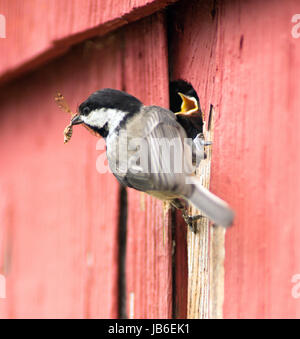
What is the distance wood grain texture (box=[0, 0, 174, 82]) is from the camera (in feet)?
3.78

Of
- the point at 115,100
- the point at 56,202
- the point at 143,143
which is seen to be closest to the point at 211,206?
the point at 143,143

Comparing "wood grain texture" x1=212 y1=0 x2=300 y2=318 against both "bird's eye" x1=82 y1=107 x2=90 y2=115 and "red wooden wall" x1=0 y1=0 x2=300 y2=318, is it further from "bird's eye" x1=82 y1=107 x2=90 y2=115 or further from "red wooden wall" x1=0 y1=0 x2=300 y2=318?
"bird's eye" x1=82 y1=107 x2=90 y2=115

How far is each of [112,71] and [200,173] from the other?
402 millimetres

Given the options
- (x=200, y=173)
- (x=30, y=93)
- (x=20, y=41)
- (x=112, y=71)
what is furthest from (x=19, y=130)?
(x=200, y=173)

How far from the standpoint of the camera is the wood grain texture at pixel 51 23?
1.15 meters

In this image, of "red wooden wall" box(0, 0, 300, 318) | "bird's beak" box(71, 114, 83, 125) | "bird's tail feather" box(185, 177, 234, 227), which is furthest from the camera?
"bird's beak" box(71, 114, 83, 125)

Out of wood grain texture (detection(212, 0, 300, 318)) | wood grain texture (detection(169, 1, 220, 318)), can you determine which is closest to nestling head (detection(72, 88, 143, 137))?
wood grain texture (detection(169, 1, 220, 318))

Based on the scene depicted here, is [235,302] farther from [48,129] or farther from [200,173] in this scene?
[48,129]

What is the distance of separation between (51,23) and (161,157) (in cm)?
54

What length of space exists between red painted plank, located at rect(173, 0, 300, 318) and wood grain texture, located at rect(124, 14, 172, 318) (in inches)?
6.8

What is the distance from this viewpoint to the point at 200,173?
1.09 meters

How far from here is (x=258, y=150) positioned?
947 mm

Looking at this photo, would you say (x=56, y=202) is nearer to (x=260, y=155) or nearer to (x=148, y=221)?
(x=148, y=221)

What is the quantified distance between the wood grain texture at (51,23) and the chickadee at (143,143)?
0.58ft
